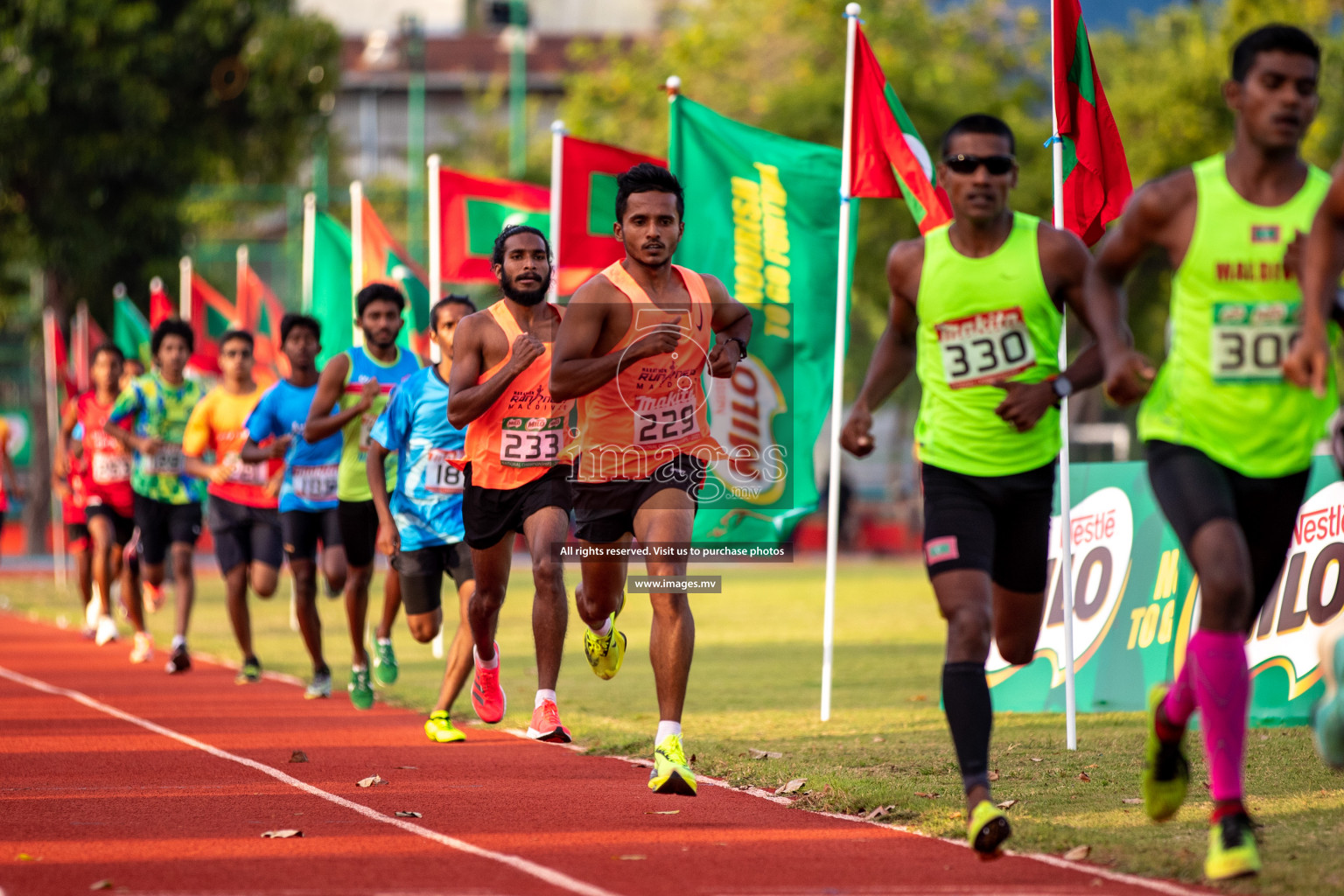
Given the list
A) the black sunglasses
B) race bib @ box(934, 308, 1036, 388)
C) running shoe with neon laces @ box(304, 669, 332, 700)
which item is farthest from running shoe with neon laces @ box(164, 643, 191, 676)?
the black sunglasses

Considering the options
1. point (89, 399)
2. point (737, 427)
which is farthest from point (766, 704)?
point (89, 399)

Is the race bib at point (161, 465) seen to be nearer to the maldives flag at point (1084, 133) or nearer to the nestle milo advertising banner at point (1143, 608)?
the nestle milo advertising banner at point (1143, 608)

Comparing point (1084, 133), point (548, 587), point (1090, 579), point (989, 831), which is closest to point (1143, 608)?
point (1090, 579)

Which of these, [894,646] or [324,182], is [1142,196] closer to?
[894,646]

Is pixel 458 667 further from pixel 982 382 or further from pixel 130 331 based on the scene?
pixel 130 331

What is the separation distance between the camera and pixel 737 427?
40.7 feet

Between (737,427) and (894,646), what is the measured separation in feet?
14.9

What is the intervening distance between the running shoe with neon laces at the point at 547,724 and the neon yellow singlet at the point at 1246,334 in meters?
3.81

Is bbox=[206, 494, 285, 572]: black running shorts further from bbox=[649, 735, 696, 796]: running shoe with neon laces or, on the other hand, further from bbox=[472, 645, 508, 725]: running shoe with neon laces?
bbox=[649, 735, 696, 796]: running shoe with neon laces

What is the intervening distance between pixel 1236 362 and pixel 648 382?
2.82 m

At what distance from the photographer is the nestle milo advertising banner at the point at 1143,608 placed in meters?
9.69

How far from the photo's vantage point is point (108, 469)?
16312 mm

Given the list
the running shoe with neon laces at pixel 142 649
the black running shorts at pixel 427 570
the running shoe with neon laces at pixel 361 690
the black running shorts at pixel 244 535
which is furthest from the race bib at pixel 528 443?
the running shoe with neon laces at pixel 142 649

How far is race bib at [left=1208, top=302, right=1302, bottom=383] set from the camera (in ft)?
A: 18.2
